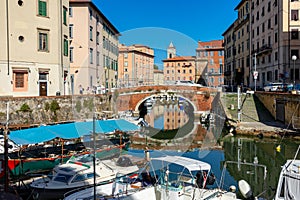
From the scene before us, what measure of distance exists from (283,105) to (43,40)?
18759mm

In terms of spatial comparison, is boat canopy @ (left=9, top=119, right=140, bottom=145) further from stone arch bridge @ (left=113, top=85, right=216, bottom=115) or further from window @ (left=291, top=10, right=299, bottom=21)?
window @ (left=291, top=10, right=299, bottom=21)

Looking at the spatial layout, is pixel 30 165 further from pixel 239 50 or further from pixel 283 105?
pixel 239 50

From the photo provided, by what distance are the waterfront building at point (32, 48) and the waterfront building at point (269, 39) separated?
750 inches

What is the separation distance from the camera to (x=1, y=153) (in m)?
14.4

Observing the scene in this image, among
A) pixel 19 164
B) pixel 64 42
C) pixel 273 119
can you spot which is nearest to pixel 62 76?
pixel 64 42

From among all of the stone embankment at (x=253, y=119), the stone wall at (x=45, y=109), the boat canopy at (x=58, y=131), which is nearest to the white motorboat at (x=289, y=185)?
the boat canopy at (x=58, y=131)

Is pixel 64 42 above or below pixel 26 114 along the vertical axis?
above

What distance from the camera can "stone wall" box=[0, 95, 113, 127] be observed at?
20.4 metres

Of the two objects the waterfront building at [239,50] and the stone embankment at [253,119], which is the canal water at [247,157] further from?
the waterfront building at [239,50]

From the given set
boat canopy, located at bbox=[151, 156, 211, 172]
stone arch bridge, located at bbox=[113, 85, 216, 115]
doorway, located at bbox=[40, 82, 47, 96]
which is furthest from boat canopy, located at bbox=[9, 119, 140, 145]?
stone arch bridge, located at bbox=[113, 85, 216, 115]

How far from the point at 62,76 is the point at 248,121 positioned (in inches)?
617

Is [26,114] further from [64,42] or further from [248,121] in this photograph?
[248,121]

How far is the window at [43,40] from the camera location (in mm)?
22728

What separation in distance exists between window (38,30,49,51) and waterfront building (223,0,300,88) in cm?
1987
